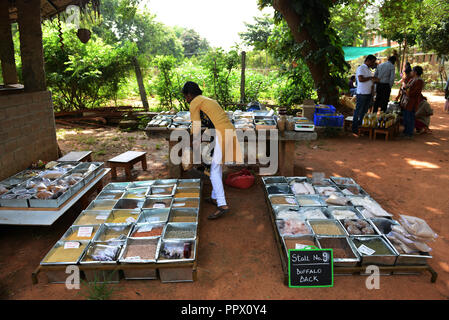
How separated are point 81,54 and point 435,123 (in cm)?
1110

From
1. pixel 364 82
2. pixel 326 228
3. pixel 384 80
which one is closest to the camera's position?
pixel 326 228

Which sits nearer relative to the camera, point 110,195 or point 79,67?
point 110,195

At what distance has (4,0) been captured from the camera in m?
5.27

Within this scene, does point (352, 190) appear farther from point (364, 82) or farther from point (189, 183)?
point (364, 82)

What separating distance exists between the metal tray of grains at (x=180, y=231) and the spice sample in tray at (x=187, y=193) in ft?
2.39

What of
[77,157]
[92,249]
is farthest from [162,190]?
[77,157]

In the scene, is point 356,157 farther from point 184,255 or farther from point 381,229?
point 184,255

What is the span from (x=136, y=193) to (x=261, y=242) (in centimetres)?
179

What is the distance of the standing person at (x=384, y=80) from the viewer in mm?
7398

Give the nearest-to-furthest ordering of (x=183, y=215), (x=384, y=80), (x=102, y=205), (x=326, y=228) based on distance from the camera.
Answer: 1. (x=326, y=228)
2. (x=183, y=215)
3. (x=102, y=205)
4. (x=384, y=80)

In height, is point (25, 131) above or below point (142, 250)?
above

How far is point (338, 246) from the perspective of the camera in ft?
9.75
